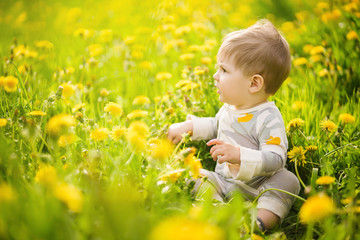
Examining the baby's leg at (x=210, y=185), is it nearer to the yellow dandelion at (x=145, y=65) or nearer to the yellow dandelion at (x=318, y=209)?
the yellow dandelion at (x=318, y=209)

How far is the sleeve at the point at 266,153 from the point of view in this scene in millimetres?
1475

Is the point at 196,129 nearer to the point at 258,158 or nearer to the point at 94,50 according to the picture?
the point at 258,158

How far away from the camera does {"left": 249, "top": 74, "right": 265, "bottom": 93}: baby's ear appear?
1622mm

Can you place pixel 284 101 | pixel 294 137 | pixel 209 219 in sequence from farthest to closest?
1. pixel 284 101
2. pixel 294 137
3. pixel 209 219

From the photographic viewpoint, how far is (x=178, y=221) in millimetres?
780

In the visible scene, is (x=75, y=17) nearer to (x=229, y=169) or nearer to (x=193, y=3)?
(x=193, y=3)

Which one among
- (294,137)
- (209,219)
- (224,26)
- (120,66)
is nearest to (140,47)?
(120,66)

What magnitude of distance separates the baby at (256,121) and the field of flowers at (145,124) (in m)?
0.09

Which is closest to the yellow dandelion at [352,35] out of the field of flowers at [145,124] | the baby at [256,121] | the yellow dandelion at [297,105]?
the field of flowers at [145,124]

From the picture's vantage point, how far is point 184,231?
2.43ft

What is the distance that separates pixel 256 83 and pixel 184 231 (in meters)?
1.06

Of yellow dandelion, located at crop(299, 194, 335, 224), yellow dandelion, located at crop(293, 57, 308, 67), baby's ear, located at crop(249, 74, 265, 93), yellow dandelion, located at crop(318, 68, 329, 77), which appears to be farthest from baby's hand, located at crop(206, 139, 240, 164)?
yellow dandelion, located at crop(293, 57, 308, 67)

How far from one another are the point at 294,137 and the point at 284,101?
0.38 metres

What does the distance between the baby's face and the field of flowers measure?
274 millimetres
